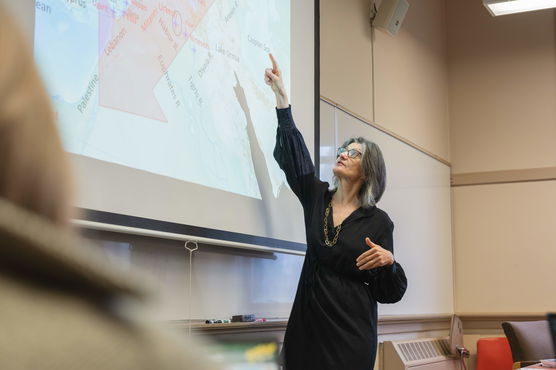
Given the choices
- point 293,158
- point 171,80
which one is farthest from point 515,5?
point 171,80

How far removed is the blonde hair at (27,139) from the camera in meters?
0.34

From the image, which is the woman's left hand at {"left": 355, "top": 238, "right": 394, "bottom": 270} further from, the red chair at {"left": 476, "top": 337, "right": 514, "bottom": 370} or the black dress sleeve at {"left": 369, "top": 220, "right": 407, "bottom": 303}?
the red chair at {"left": 476, "top": 337, "right": 514, "bottom": 370}

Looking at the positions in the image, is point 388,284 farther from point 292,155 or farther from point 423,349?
point 423,349

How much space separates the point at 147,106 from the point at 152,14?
1.11ft

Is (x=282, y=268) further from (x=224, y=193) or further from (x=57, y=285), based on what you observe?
(x=57, y=285)

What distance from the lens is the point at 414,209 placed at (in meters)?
5.08

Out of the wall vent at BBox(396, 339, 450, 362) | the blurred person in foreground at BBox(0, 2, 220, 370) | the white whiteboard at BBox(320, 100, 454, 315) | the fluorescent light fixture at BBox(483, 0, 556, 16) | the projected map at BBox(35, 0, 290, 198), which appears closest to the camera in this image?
the blurred person in foreground at BBox(0, 2, 220, 370)

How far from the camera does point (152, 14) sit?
2.54 m

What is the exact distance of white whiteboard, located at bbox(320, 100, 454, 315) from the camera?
422 centimetres

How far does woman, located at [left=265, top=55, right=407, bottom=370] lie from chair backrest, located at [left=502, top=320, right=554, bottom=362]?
1981mm

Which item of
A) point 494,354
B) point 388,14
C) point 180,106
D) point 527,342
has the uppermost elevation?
point 388,14

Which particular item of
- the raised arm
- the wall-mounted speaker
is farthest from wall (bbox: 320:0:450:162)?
the raised arm

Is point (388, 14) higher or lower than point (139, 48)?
higher

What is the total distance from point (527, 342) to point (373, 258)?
2250 millimetres
